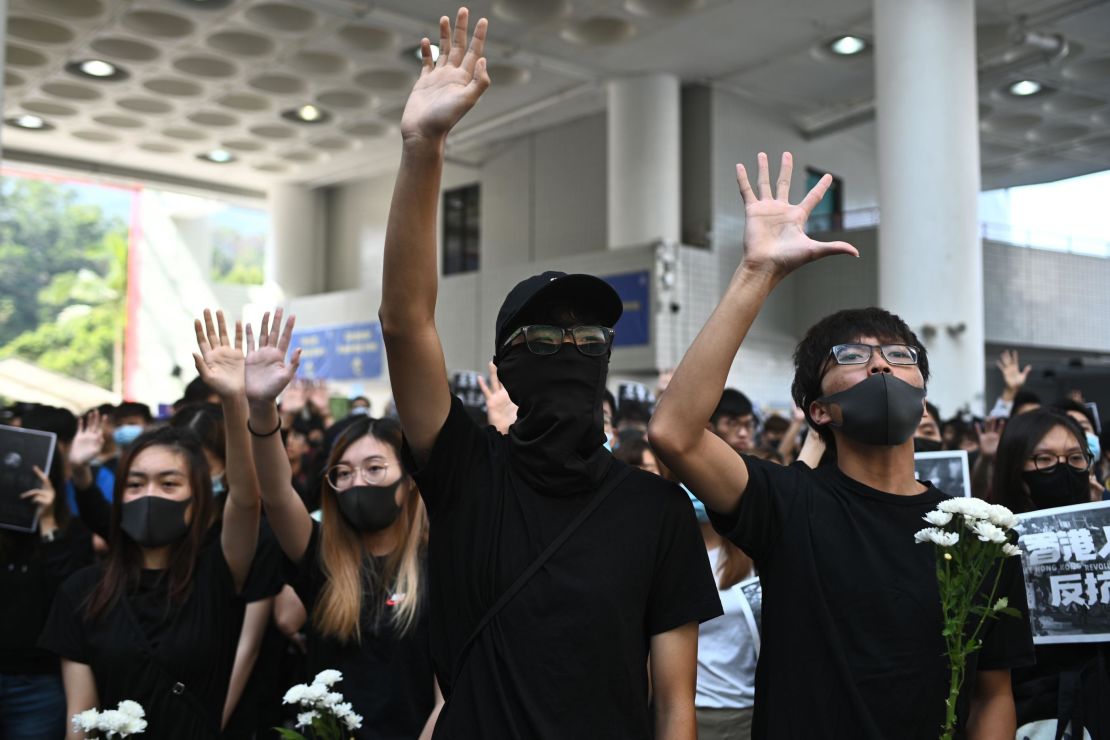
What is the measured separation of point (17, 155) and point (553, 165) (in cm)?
1200

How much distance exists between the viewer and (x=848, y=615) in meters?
2.32

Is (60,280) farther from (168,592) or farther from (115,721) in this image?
(115,721)

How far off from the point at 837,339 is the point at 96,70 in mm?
18588

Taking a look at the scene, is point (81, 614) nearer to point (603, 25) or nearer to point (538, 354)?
point (538, 354)

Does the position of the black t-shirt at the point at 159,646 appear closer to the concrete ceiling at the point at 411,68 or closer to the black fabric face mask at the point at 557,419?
the black fabric face mask at the point at 557,419

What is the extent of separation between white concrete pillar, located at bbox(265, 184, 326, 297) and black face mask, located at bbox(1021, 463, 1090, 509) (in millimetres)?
23865

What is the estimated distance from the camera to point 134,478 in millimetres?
3434

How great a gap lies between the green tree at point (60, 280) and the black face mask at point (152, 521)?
33.5m

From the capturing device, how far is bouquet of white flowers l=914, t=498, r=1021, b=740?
207 cm

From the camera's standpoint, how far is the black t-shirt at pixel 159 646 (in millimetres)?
3152

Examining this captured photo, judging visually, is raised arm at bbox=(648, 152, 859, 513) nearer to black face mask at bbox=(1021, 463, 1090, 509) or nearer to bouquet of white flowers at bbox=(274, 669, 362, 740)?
bouquet of white flowers at bbox=(274, 669, 362, 740)

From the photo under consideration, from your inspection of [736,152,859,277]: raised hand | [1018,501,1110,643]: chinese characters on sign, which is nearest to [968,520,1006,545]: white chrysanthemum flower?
[736,152,859,277]: raised hand

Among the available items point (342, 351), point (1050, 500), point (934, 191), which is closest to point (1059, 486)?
point (1050, 500)

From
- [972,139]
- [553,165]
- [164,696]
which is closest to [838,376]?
[164,696]
